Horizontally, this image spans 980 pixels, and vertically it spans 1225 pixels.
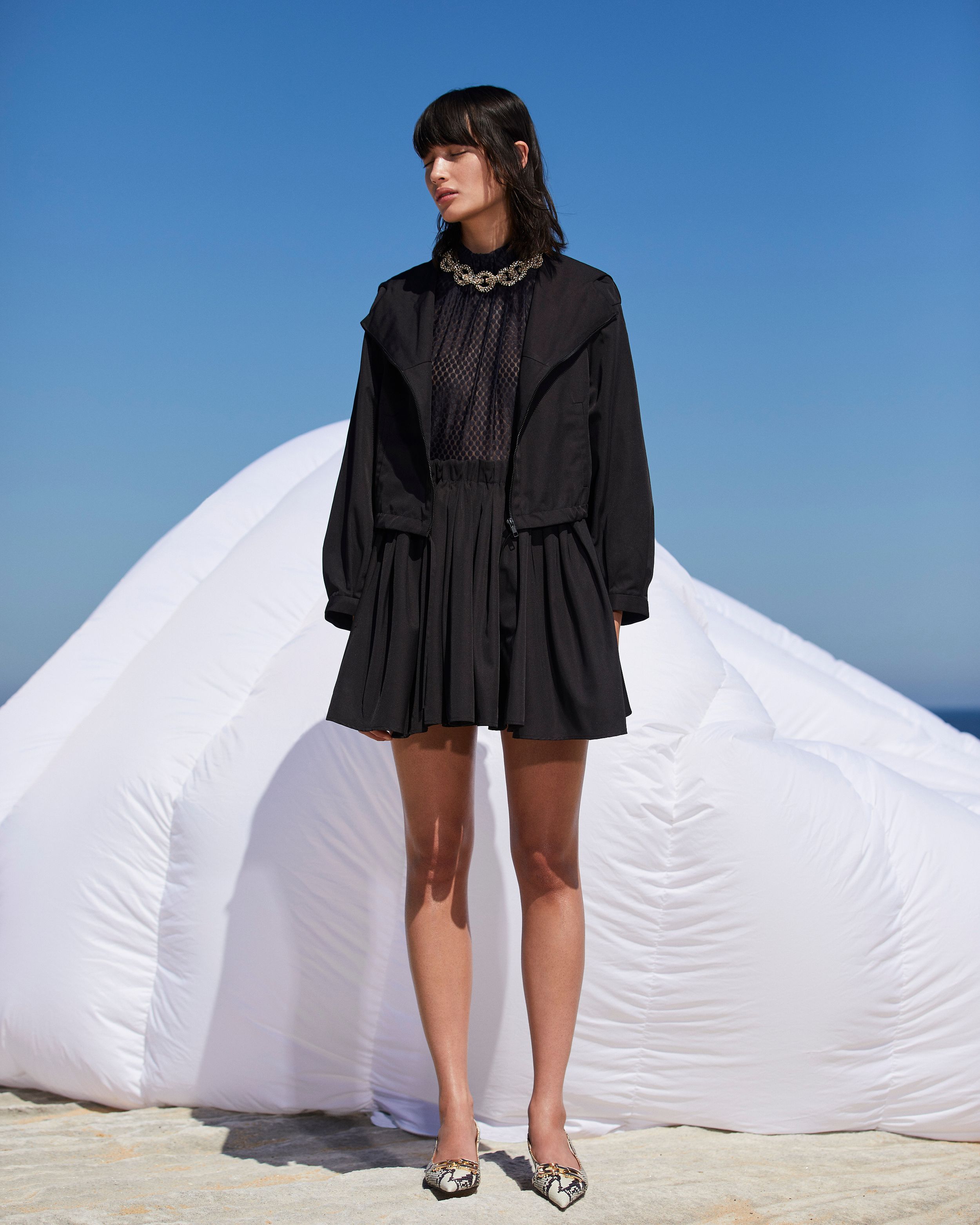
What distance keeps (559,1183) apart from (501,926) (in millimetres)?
596

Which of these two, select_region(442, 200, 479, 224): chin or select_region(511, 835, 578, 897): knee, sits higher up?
select_region(442, 200, 479, 224): chin

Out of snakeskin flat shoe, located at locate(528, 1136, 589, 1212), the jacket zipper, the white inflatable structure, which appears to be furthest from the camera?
the white inflatable structure

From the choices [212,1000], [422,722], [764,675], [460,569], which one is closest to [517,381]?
[460,569]

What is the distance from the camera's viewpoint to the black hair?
1.64 metres

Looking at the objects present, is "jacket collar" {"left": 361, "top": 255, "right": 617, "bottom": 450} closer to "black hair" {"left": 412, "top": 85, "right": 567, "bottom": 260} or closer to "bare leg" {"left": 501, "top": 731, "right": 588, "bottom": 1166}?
"black hair" {"left": 412, "top": 85, "right": 567, "bottom": 260}

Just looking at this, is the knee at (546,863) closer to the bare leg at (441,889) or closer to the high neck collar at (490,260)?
the bare leg at (441,889)

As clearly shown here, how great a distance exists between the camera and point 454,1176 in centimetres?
157

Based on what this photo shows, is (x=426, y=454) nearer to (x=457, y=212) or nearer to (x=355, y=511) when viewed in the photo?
(x=355, y=511)

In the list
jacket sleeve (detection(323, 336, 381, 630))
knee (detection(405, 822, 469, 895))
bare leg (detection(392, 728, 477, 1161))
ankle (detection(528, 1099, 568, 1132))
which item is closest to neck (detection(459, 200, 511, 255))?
jacket sleeve (detection(323, 336, 381, 630))

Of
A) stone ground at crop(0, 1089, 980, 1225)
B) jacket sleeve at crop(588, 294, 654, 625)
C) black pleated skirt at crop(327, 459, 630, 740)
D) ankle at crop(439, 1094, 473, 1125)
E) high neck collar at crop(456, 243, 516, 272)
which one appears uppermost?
high neck collar at crop(456, 243, 516, 272)

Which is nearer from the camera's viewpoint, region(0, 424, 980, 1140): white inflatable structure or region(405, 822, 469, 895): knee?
region(405, 822, 469, 895): knee

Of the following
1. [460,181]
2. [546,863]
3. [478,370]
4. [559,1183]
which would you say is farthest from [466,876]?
[460,181]

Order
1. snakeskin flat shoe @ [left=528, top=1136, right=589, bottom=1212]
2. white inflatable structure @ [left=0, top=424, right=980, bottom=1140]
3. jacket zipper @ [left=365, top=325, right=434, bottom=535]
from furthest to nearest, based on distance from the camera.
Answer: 1. white inflatable structure @ [left=0, top=424, right=980, bottom=1140]
2. jacket zipper @ [left=365, top=325, right=434, bottom=535]
3. snakeskin flat shoe @ [left=528, top=1136, right=589, bottom=1212]

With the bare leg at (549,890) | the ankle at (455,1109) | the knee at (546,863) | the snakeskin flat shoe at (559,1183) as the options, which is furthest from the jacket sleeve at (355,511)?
the snakeskin flat shoe at (559,1183)
